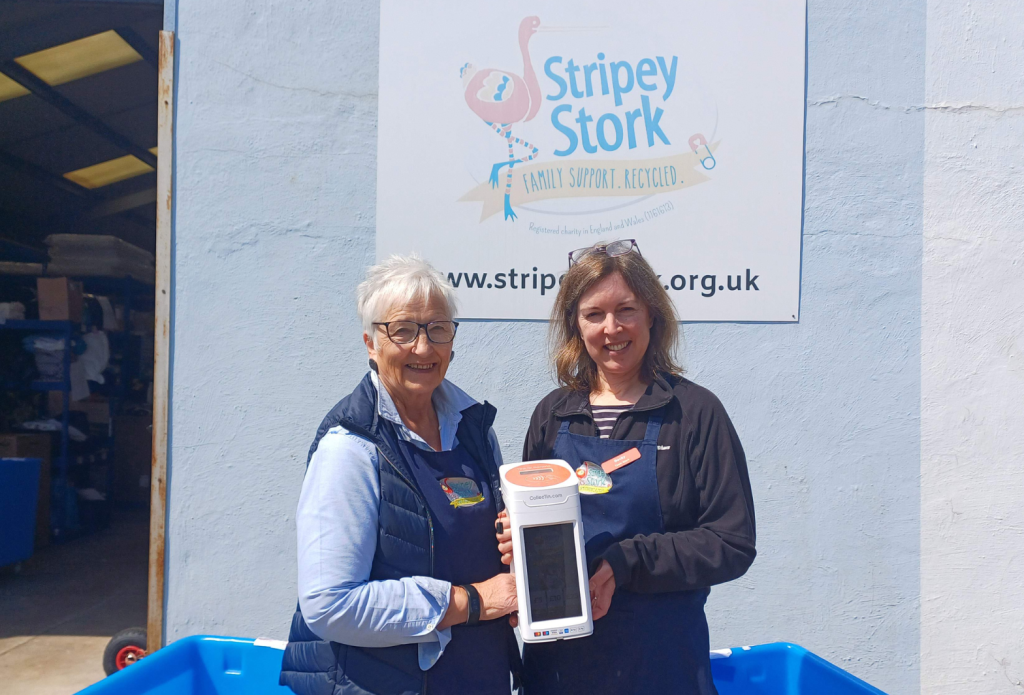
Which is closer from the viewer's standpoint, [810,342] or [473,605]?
[473,605]

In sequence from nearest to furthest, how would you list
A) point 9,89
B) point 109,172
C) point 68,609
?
point 68,609 < point 9,89 < point 109,172

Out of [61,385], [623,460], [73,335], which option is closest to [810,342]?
[623,460]

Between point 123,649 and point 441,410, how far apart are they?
2.40 metres

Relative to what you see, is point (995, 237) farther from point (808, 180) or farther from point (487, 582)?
point (487, 582)

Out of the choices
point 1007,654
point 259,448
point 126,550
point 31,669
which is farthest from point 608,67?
point 126,550

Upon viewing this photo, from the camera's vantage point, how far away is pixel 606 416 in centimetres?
167

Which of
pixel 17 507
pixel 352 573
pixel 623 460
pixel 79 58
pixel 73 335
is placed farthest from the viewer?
pixel 73 335

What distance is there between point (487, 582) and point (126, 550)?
18.8 ft

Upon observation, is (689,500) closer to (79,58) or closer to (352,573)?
(352,573)

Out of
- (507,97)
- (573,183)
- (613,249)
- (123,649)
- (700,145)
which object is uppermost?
(507,97)

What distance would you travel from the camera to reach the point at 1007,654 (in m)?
2.95

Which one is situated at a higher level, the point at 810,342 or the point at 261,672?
the point at 810,342

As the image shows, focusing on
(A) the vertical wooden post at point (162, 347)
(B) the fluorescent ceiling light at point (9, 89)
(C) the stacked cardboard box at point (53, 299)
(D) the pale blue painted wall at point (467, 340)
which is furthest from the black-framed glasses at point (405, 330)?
(C) the stacked cardboard box at point (53, 299)

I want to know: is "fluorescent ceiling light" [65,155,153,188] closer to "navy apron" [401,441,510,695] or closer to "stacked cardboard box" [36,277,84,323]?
"stacked cardboard box" [36,277,84,323]
